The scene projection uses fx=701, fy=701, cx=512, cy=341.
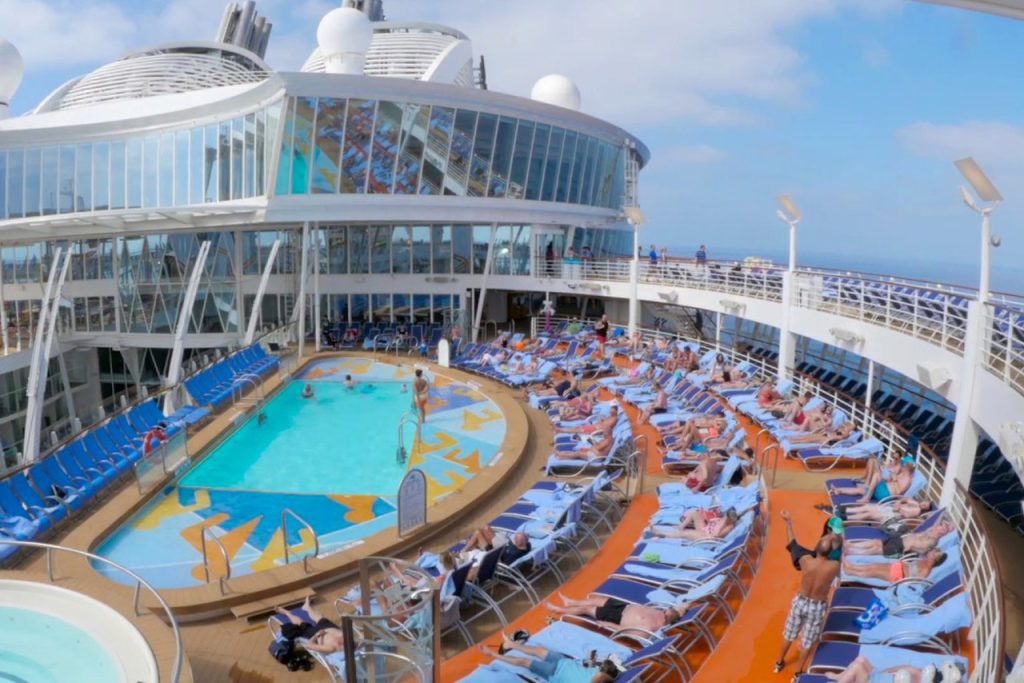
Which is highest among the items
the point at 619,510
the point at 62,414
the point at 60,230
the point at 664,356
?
the point at 60,230

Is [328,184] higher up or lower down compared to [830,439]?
higher up

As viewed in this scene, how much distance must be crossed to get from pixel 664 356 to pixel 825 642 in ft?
35.4

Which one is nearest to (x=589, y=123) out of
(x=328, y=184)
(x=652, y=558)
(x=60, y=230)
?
(x=328, y=184)

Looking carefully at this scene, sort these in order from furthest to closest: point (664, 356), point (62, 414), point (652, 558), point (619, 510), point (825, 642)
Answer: point (62, 414)
point (664, 356)
point (619, 510)
point (652, 558)
point (825, 642)

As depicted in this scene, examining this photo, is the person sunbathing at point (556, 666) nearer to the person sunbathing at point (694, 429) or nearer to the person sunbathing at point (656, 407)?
the person sunbathing at point (694, 429)

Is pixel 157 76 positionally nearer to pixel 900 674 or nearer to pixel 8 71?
pixel 8 71

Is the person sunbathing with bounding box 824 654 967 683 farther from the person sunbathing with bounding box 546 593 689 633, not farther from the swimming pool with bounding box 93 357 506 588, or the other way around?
the swimming pool with bounding box 93 357 506 588

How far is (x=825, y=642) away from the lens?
15.6 feet

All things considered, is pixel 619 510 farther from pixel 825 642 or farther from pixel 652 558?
pixel 825 642

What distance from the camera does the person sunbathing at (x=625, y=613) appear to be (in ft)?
16.6

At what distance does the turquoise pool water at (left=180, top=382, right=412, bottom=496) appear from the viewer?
31.1 ft

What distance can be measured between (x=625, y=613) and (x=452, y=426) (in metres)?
7.08

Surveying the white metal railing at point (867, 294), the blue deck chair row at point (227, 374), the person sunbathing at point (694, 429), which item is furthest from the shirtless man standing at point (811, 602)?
the blue deck chair row at point (227, 374)

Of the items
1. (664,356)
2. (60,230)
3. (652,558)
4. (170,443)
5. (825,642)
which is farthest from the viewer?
(60,230)
